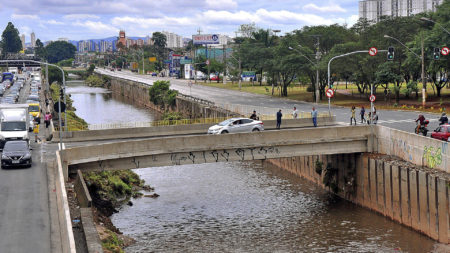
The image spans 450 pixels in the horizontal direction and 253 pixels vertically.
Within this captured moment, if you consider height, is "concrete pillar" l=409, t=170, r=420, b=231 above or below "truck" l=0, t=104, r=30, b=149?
below

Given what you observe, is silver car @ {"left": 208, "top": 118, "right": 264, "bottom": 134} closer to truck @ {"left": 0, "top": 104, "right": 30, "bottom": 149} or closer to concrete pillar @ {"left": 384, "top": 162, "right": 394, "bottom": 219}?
concrete pillar @ {"left": 384, "top": 162, "right": 394, "bottom": 219}

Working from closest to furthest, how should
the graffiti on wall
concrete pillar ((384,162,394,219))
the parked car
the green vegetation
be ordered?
the graffiti on wall → concrete pillar ((384,162,394,219)) → the parked car → the green vegetation

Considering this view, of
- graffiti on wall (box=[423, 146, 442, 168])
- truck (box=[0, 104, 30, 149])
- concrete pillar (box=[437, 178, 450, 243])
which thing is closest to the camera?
concrete pillar (box=[437, 178, 450, 243])

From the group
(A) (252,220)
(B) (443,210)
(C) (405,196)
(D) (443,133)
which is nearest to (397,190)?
(C) (405,196)

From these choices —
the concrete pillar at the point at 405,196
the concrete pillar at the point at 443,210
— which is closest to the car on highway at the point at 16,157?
the concrete pillar at the point at 405,196

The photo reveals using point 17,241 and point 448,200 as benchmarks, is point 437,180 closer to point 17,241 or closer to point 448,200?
point 448,200

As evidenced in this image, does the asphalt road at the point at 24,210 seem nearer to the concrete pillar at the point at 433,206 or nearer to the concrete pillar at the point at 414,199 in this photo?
the concrete pillar at the point at 433,206

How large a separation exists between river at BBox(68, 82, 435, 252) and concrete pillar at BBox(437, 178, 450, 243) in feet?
3.28

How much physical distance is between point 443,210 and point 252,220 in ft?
41.0

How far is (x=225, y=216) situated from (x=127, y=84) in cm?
13176

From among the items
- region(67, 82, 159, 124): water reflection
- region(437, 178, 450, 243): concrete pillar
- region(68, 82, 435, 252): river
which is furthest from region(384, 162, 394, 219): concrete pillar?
region(67, 82, 159, 124): water reflection

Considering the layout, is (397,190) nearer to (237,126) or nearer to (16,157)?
(237,126)

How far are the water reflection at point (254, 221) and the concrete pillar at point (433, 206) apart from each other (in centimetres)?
58

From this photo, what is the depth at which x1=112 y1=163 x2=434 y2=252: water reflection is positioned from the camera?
115 ft
